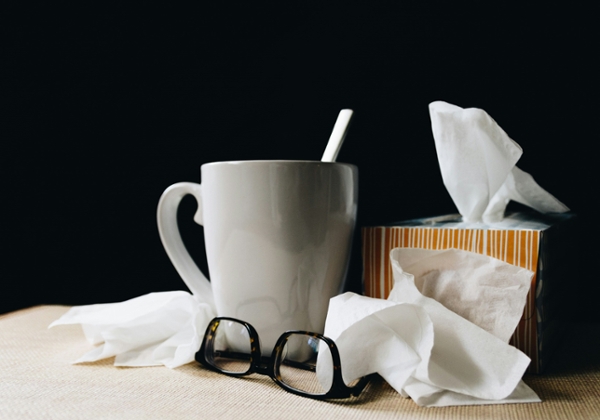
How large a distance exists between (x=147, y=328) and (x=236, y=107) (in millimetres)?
383

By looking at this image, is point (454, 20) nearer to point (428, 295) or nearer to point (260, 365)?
point (428, 295)

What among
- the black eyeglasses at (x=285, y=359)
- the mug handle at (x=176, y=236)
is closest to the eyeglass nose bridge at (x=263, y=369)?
the black eyeglasses at (x=285, y=359)

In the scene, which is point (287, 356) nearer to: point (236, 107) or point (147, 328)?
point (147, 328)

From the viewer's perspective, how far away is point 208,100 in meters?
0.84

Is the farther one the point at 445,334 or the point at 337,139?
the point at 337,139

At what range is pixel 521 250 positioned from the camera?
50 cm

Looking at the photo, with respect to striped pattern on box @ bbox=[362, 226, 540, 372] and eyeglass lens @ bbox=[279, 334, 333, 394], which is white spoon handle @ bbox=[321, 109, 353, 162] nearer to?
striped pattern on box @ bbox=[362, 226, 540, 372]

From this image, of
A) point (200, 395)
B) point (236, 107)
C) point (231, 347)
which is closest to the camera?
point (200, 395)

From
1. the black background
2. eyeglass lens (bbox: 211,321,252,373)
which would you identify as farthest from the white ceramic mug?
the black background

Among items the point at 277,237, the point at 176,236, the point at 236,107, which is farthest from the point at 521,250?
the point at 236,107

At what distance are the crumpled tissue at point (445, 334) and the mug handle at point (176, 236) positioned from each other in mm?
201

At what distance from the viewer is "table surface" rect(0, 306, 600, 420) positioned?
1.37 feet

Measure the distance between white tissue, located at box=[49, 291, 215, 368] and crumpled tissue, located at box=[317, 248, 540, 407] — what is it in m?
0.17

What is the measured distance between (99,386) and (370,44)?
1.87 feet
